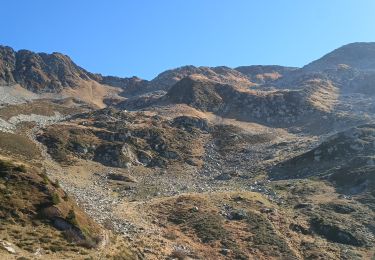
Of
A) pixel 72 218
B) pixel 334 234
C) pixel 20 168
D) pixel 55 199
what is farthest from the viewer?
pixel 334 234

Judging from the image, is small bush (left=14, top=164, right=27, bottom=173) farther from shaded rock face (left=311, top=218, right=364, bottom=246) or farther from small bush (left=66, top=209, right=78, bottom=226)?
shaded rock face (left=311, top=218, right=364, bottom=246)

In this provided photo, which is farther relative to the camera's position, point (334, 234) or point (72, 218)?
point (334, 234)

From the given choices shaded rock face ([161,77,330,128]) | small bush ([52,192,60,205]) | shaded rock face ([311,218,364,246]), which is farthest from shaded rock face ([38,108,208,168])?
small bush ([52,192,60,205])

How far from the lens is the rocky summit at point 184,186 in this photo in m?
47.2

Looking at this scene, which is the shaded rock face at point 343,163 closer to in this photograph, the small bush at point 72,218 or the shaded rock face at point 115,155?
the shaded rock face at point 115,155

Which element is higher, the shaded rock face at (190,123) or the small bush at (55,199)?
the shaded rock face at (190,123)

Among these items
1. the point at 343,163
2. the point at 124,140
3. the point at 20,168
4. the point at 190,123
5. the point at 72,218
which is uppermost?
the point at 190,123

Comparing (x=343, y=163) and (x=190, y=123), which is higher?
(x=190, y=123)

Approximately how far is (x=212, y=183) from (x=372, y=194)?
29.4m

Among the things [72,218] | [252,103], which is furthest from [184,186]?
[252,103]

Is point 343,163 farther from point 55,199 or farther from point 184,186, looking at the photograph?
point 55,199

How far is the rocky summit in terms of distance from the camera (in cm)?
4722

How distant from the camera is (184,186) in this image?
89875 millimetres

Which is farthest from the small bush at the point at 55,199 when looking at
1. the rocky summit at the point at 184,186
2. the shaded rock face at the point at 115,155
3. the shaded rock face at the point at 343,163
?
the shaded rock face at the point at 343,163
